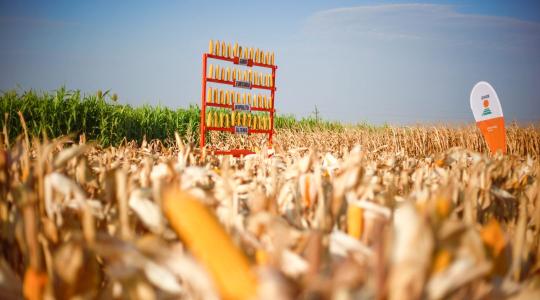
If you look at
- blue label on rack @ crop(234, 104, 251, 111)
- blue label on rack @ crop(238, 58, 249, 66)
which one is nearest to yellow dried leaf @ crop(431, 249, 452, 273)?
blue label on rack @ crop(234, 104, 251, 111)

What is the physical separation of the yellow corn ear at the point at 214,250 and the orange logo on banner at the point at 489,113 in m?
7.52

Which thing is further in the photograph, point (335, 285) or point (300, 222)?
point (300, 222)

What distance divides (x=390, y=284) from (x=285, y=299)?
155mm

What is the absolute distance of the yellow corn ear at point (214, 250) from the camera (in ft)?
1.67

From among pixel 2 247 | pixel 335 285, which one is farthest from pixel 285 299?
pixel 2 247

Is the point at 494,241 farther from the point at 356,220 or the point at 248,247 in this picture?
the point at 248,247

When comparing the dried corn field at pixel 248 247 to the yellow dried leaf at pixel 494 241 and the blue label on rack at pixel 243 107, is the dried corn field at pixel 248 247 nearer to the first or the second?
the yellow dried leaf at pixel 494 241

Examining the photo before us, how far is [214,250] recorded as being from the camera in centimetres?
52

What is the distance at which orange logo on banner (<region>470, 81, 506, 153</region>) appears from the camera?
6.76m

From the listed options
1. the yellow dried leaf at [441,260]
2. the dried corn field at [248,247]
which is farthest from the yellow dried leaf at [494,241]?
the yellow dried leaf at [441,260]

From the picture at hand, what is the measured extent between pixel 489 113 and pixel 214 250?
778 centimetres

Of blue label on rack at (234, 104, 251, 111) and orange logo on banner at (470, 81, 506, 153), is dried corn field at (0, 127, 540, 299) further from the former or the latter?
blue label on rack at (234, 104, 251, 111)

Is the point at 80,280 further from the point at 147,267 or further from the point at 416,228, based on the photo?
the point at 416,228

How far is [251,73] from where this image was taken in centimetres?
1053
